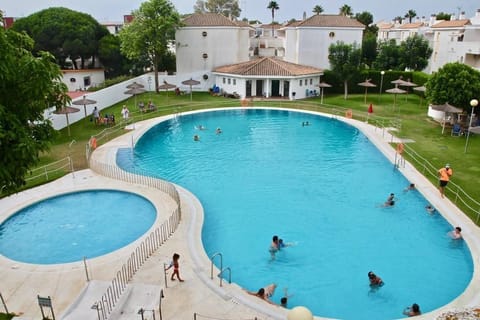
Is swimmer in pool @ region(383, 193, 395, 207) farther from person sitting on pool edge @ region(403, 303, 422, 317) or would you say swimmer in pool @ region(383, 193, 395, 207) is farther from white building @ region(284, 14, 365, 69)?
white building @ region(284, 14, 365, 69)

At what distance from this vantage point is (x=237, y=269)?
46.8 feet

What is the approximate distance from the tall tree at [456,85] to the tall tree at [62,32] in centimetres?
4500

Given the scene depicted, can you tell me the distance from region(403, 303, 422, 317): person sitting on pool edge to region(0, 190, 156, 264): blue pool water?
9.93 m

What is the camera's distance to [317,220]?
1814 cm

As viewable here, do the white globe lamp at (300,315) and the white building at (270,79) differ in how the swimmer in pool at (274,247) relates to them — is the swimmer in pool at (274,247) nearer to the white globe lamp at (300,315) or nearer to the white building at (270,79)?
the white globe lamp at (300,315)

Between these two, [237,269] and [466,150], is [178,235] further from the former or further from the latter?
[466,150]

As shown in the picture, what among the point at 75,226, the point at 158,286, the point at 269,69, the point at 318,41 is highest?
the point at 318,41

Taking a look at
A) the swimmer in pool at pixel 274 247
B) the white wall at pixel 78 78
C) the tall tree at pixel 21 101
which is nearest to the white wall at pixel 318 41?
the white wall at pixel 78 78

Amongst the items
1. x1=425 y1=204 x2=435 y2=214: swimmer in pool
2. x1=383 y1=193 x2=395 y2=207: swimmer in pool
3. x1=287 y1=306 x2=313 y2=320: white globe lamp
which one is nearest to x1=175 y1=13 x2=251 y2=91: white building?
x1=383 y1=193 x2=395 y2=207: swimmer in pool

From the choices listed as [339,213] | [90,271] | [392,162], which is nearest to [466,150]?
[392,162]

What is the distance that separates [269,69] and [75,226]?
104ft

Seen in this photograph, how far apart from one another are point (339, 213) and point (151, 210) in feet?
28.6

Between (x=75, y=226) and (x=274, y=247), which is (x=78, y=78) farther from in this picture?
(x=274, y=247)

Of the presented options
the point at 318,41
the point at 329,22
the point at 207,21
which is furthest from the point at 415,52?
the point at 207,21
